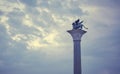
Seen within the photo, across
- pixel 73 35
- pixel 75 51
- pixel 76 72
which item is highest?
pixel 73 35

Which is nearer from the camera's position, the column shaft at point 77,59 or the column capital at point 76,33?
the column shaft at point 77,59

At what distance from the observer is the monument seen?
136 feet

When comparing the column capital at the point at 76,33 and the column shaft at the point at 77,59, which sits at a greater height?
the column capital at the point at 76,33

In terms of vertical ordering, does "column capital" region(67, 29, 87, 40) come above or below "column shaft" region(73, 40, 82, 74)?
above

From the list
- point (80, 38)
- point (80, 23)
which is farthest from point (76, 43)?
point (80, 23)

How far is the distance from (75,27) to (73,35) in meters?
1.69

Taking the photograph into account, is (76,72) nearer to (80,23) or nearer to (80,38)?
(80,38)

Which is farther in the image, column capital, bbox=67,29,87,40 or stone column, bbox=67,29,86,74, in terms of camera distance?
column capital, bbox=67,29,87,40

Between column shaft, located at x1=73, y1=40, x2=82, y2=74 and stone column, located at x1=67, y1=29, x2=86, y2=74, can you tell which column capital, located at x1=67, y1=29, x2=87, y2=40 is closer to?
stone column, located at x1=67, y1=29, x2=86, y2=74

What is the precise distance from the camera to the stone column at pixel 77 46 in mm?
41531

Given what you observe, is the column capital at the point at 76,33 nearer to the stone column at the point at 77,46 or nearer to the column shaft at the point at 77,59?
the stone column at the point at 77,46

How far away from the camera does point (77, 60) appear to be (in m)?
41.6

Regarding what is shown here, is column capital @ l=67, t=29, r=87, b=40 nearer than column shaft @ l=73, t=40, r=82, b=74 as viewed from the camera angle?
No

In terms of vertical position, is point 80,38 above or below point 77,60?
above
